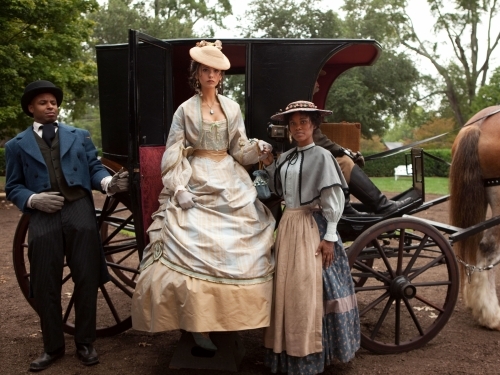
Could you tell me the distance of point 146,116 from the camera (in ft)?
12.5

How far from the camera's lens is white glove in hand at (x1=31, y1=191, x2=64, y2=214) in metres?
3.45

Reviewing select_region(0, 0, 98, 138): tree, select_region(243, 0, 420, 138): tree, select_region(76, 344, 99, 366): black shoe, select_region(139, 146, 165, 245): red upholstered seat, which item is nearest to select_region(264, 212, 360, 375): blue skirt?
select_region(139, 146, 165, 245): red upholstered seat

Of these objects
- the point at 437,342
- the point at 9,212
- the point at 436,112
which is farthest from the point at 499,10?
the point at 437,342

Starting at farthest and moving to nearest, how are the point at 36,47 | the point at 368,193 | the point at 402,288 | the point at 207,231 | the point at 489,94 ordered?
the point at 489,94
the point at 36,47
the point at 368,193
the point at 402,288
the point at 207,231

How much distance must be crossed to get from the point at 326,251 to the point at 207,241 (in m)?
0.70

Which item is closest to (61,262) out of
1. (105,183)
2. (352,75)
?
(105,183)

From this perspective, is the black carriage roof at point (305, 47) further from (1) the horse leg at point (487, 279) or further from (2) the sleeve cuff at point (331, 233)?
(1) the horse leg at point (487, 279)

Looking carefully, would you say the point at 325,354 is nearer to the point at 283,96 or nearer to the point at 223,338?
the point at 223,338

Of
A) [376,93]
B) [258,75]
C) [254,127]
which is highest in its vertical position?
[376,93]

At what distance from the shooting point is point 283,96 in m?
3.84

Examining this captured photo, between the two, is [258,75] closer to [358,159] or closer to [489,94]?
[358,159]

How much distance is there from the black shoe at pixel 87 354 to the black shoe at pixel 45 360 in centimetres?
12

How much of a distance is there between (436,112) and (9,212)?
28859mm

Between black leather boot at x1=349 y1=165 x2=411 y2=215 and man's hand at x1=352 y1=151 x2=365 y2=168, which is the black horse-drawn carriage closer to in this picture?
black leather boot at x1=349 y1=165 x2=411 y2=215
